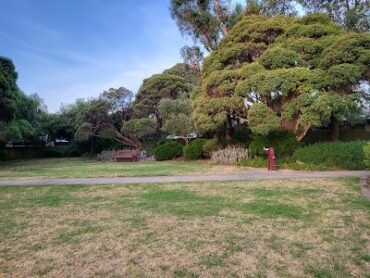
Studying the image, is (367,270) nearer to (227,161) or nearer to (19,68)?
(227,161)

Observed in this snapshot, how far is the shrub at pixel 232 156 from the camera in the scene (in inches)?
626

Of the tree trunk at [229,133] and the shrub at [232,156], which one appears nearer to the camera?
the shrub at [232,156]

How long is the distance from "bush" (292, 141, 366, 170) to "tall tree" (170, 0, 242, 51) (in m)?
12.2

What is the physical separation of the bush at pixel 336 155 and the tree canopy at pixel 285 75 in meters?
1.02

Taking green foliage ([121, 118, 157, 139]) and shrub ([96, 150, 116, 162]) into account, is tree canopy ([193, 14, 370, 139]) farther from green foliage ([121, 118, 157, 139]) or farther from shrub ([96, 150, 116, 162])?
shrub ([96, 150, 116, 162])

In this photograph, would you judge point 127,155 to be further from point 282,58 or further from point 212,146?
point 282,58

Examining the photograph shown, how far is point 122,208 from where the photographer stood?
22.2 ft

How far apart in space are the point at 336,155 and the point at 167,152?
11.3m

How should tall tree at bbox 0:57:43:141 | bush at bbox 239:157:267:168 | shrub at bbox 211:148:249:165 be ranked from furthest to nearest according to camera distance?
tall tree at bbox 0:57:43:141
shrub at bbox 211:148:249:165
bush at bbox 239:157:267:168

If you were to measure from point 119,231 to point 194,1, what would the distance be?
20.4 m

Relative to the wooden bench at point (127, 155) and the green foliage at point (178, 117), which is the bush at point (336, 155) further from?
the wooden bench at point (127, 155)

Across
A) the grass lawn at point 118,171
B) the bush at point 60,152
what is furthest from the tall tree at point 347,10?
the bush at point 60,152

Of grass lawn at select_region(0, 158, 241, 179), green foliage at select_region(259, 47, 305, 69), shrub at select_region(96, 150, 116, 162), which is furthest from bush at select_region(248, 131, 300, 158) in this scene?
shrub at select_region(96, 150, 116, 162)

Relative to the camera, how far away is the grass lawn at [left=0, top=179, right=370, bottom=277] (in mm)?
3906
